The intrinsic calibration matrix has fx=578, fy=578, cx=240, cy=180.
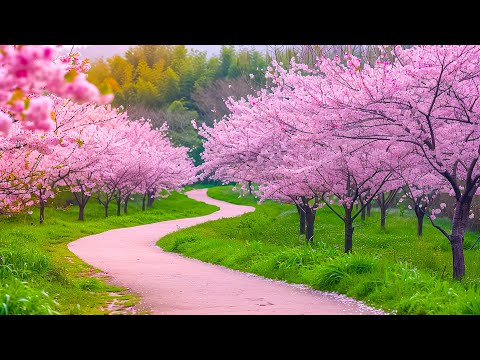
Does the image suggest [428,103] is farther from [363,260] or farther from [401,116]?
[363,260]

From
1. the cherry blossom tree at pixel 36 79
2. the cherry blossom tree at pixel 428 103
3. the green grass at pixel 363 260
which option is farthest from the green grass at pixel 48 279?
the cherry blossom tree at pixel 428 103

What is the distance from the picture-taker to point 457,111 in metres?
10.7

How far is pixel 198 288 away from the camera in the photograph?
9.95 metres

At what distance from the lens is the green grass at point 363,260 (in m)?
8.18

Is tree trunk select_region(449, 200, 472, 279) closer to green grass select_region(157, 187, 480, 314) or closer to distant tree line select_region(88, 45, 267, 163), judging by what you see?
green grass select_region(157, 187, 480, 314)

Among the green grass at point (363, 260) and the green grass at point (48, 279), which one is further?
the green grass at point (363, 260)

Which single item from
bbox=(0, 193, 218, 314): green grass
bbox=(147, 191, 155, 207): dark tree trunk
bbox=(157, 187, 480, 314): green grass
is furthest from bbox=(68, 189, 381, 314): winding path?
bbox=(147, 191, 155, 207): dark tree trunk

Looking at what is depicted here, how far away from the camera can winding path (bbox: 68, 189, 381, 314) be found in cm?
812

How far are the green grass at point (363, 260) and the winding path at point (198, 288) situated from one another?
1.28 ft

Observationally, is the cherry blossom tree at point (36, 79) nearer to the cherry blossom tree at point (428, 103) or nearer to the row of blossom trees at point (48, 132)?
the row of blossom trees at point (48, 132)

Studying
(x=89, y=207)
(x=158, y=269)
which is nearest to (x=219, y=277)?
(x=158, y=269)
